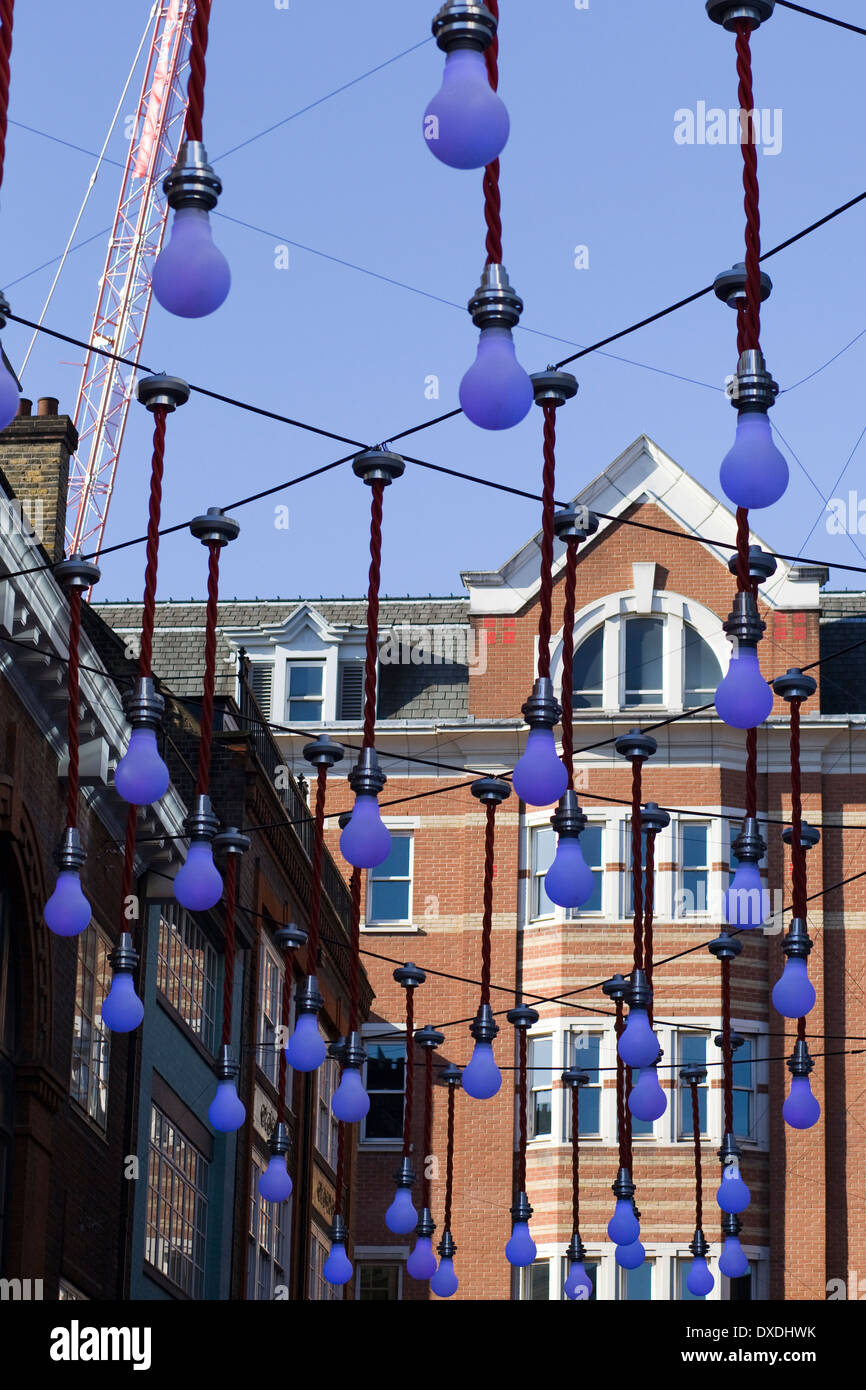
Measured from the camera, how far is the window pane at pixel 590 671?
44.3 m

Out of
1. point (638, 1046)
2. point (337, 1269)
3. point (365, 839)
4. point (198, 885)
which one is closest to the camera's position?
point (365, 839)

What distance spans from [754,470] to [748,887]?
4.80 m

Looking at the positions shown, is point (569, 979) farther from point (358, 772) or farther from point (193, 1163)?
point (358, 772)

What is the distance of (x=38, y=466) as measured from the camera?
25469 mm

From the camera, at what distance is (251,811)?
31.3m

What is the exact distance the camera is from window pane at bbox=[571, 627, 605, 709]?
4431cm

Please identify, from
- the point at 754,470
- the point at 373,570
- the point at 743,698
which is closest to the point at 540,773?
the point at 743,698

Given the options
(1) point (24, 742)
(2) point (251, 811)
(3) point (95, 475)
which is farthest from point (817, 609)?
(3) point (95, 475)

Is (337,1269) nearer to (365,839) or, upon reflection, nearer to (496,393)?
(365,839)

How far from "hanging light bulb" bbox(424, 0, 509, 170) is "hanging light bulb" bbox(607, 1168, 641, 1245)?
1365cm

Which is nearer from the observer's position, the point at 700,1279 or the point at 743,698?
the point at 743,698

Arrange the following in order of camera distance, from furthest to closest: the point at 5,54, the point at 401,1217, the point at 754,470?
the point at 401,1217
the point at 754,470
the point at 5,54
